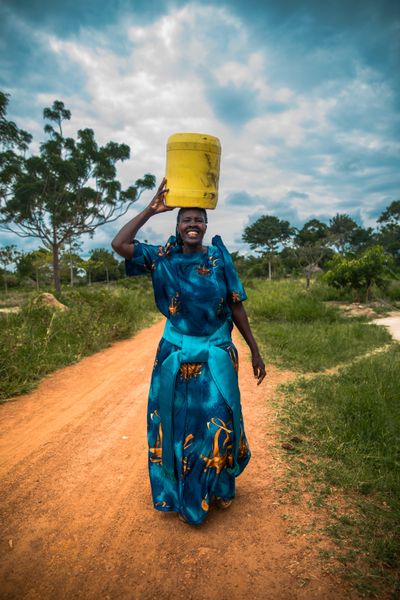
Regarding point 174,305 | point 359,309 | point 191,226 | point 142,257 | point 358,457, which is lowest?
point 358,457

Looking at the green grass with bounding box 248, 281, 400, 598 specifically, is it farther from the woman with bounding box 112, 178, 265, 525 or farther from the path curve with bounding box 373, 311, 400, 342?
the path curve with bounding box 373, 311, 400, 342

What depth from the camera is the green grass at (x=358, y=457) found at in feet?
5.90

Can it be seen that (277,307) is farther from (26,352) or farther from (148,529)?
(148,529)

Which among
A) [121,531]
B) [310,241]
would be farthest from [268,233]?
[121,531]

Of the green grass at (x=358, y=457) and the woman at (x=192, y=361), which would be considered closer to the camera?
the green grass at (x=358, y=457)

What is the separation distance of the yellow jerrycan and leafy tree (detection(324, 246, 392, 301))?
35.9 feet

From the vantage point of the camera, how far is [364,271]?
1190 centimetres

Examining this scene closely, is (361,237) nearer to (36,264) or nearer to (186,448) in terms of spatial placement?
(36,264)

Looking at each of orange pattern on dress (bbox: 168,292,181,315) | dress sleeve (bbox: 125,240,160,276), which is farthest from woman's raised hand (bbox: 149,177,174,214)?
orange pattern on dress (bbox: 168,292,181,315)

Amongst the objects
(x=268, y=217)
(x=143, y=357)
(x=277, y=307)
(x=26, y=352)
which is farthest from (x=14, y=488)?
(x=268, y=217)

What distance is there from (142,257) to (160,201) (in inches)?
12.3

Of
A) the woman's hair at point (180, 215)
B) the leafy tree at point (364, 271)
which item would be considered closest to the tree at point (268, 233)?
the leafy tree at point (364, 271)

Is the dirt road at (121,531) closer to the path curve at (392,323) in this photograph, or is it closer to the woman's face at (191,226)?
the woman's face at (191,226)

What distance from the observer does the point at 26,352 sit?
4.98 m
